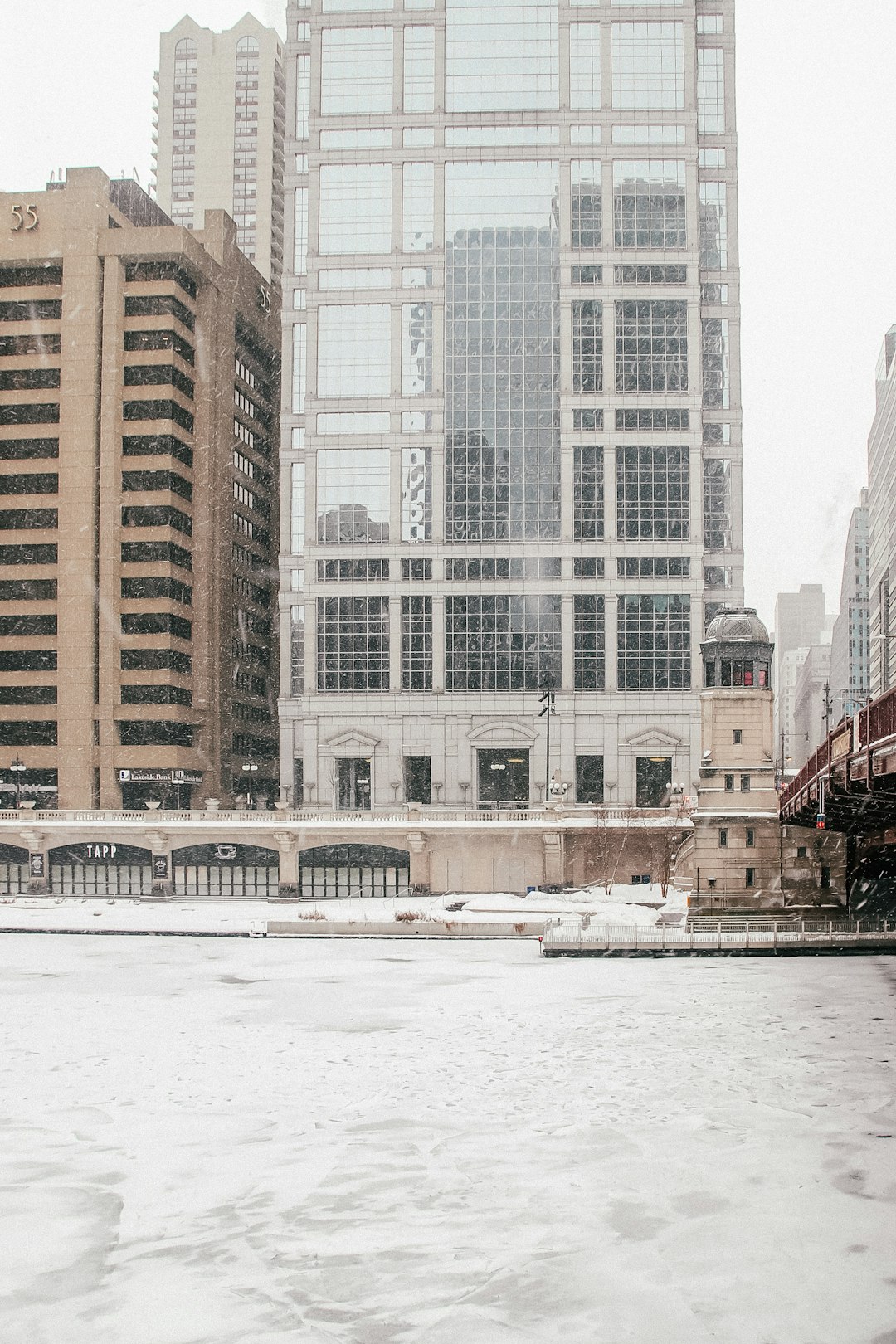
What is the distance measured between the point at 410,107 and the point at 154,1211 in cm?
10615

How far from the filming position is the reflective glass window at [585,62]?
118312 millimetres

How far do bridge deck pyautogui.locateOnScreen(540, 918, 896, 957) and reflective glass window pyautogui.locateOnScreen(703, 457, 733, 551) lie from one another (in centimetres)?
5017

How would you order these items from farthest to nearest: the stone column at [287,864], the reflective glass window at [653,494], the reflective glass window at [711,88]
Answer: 1. the reflective glass window at [711,88]
2. the reflective glass window at [653,494]
3. the stone column at [287,864]

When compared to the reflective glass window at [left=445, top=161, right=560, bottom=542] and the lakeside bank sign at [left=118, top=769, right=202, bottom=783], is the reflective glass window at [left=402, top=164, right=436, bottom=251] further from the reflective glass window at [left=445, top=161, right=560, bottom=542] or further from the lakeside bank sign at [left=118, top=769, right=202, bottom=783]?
the lakeside bank sign at [left=118, top=769, right=202, bottom=783]

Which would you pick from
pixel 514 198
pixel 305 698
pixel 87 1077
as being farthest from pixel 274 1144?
pixel 514 198

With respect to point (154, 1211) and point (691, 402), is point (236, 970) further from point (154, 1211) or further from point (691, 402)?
point (691, 402)

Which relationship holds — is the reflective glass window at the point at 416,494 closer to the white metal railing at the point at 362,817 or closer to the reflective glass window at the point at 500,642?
the reflective glass window at the point at 500,642

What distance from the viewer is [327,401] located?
117188 mm

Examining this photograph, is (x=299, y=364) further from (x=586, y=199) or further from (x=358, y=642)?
(x=586, y=199)

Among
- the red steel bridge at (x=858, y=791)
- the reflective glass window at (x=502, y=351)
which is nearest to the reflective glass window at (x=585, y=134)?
the reflective glass window at (x=502, y=351)

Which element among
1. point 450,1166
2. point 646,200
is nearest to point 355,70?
point 646,200

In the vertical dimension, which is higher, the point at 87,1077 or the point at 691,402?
the point at 691,402

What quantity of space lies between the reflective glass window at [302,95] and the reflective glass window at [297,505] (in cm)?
3020

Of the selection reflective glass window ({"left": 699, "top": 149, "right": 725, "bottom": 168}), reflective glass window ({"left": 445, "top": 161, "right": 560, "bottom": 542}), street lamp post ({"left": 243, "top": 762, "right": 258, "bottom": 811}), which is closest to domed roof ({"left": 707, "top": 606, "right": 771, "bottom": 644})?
reflective glass window ({"left": 445, "top": 161, "right": 560, "bottom": 542})
